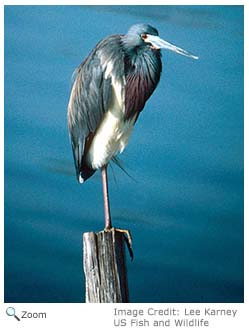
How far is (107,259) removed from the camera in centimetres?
375

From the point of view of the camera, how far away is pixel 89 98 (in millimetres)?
4992

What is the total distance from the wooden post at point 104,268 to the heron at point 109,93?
103 cm

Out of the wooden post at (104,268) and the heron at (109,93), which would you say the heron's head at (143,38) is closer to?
the heron at (109,93)

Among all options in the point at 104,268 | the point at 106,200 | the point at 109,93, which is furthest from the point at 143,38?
the point at 104,268

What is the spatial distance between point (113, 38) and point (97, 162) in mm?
781

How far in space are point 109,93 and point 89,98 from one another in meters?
0.15

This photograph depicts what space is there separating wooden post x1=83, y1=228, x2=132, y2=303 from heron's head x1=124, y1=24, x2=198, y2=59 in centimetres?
156
